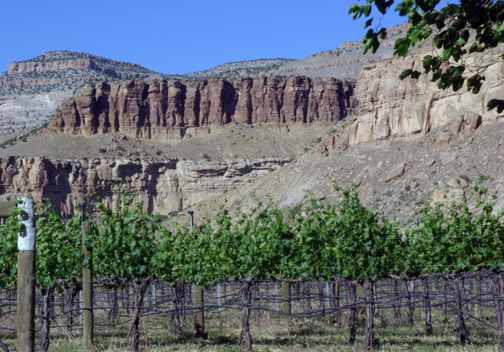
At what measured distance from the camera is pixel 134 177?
259 feet

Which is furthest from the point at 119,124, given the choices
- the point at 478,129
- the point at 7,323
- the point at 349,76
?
the point at 7,323

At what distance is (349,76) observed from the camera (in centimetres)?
11331

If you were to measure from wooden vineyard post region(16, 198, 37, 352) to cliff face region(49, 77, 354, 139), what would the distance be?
82.3 meters

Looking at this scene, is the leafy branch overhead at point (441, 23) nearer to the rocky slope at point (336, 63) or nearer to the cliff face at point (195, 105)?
the cliff face at point (195, 105)

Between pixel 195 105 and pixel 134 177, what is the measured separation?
19.2 m

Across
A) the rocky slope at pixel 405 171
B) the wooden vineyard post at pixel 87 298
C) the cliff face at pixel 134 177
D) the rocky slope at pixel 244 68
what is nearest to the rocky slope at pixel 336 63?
the rocky slope at pixel 244 68

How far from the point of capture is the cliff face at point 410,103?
153 feet

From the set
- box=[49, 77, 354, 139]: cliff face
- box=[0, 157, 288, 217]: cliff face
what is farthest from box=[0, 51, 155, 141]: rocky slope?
box=[0, 157, 288, 217]: cliff face

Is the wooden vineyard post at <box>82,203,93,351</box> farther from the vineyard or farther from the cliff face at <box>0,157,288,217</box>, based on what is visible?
the cliff face at <box>0,157,288,217</box>

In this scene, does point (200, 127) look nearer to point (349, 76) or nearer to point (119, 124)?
point (119, 124)

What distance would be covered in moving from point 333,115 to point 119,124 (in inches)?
1338

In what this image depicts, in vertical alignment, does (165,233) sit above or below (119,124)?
below

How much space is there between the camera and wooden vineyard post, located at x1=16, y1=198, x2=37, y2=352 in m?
7.09

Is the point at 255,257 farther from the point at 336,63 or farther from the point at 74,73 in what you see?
the point at 74,73
